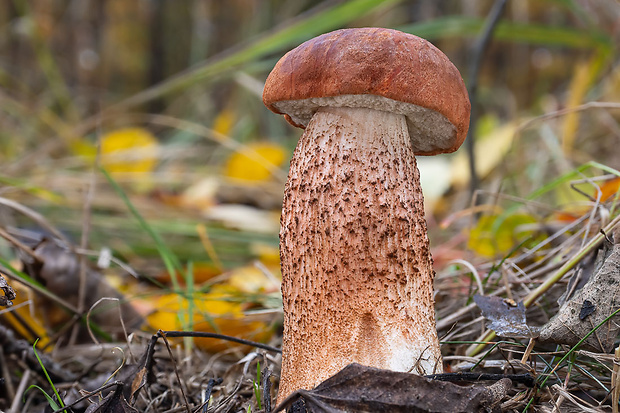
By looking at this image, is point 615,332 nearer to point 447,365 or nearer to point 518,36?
point 447,365

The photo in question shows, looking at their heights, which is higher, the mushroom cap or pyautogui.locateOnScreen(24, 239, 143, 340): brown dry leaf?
the mushroom cap

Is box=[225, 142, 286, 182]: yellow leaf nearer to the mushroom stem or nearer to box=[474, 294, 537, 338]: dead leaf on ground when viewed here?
the mushroom stem

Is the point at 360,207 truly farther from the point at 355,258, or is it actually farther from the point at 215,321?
the point at 215,321

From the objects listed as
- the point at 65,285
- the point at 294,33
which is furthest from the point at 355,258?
the point at 294,33

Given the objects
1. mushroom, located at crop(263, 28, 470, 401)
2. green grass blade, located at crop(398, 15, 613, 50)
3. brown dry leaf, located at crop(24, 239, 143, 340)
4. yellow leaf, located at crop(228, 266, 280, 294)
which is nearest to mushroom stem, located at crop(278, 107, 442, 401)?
mushroom, located at crop(263, 28, 470, 401)

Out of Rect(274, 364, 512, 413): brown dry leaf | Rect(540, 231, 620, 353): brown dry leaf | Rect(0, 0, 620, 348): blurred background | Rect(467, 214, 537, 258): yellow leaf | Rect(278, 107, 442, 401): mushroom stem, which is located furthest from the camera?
Rect(0, 0, 620, 348): blurred background

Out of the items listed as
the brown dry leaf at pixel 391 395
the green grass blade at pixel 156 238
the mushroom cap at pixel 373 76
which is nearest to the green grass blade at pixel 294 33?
the green grass blade at pixel 156 238
